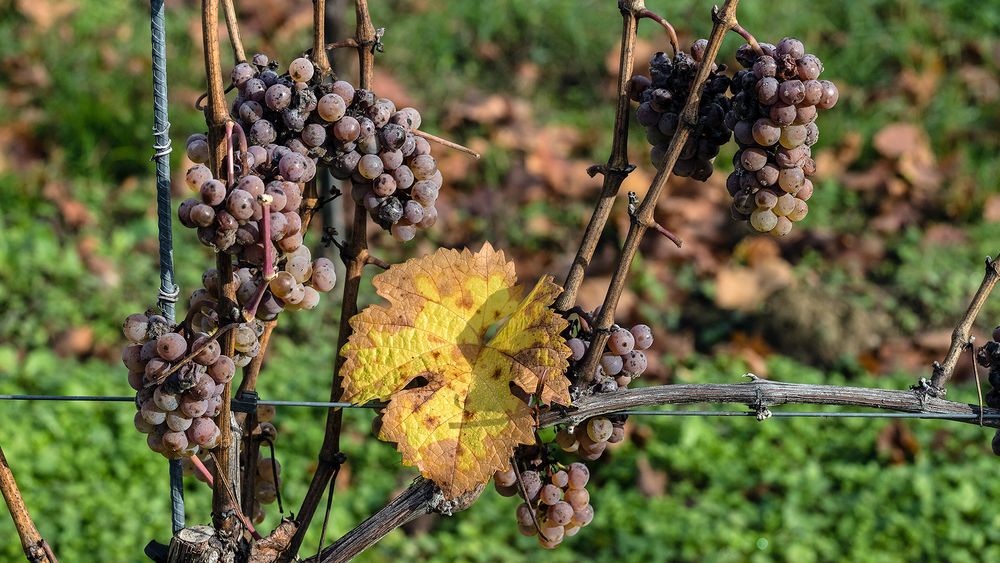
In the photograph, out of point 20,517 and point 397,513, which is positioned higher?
point 397,513

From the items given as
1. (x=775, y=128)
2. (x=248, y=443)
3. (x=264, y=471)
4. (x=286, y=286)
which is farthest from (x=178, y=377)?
(x=775, y=128)

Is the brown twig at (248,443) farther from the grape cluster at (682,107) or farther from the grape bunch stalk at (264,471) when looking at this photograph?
the grape cluster at (682,107)

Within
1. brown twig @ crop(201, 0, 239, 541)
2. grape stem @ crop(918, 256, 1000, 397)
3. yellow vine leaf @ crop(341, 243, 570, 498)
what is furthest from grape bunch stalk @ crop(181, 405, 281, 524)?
grape stem @ crop(918, 256, 1000, 397)

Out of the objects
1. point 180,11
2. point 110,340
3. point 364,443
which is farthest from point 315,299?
point 180,11

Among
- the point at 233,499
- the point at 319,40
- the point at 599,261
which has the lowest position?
the point at 599,261

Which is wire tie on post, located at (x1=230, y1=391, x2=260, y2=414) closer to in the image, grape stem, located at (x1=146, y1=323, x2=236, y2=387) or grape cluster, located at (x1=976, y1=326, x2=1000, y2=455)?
grape stem, located at (x1=146, y1=323, x2=236, y2=387)

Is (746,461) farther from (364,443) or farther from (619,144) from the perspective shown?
(619,144)

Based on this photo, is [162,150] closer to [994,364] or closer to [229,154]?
[229,154]
